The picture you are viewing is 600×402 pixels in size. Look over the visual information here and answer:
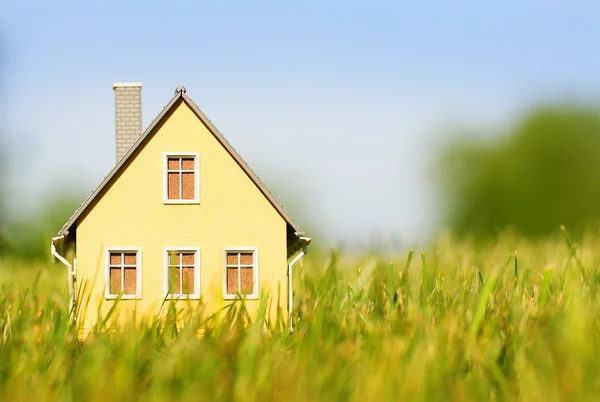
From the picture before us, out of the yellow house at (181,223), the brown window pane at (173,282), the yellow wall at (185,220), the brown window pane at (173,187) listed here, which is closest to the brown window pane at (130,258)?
the yellow house at (181,223)

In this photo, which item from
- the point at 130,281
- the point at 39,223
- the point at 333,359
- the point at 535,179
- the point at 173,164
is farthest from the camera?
the point at 535,179

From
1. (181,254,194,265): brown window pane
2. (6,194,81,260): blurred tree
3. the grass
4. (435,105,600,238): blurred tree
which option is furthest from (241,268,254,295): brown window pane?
(435,105,600,238): blurred tree

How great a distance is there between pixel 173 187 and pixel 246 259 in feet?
4.85

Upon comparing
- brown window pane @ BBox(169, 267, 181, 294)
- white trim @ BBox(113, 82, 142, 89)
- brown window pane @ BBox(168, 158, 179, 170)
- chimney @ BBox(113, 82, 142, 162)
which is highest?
white trim @ BBox(113, 82, 142, 89)

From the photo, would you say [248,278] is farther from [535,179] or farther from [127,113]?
[535,179]

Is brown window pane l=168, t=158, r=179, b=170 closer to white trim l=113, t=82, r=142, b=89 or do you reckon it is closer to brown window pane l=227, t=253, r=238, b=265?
brown window pane l=227, t=253, r=238, b=265

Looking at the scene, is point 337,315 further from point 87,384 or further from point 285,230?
point 285,230

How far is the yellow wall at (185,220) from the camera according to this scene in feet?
33.8

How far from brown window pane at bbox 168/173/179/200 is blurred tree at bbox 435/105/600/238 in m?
30.8

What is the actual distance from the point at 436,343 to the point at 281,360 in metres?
1.07

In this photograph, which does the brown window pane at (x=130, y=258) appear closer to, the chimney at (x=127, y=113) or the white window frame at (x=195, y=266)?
the white window frame at (x=195, y=266)

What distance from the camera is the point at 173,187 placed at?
1080 cm

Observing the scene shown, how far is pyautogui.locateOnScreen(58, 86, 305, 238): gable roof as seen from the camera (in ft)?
34.2

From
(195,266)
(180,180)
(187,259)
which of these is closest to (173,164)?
(180,180)
